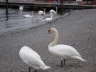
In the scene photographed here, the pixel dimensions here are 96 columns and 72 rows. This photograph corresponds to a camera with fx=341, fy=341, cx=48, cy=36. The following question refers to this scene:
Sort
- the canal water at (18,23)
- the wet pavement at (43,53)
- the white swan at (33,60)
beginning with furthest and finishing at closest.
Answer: the canal water at (18,23), the wet pavement at (43,53), the white swan at (33,60)

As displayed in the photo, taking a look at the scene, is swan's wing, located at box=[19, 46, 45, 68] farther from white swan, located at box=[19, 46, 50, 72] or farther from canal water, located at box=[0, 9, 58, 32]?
canal water, located at box=[0, 9, 58, 32]

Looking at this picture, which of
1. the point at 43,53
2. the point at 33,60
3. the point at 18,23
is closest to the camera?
the point at 33,60

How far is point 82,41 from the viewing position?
14.1m

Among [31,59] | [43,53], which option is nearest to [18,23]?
[43,53]

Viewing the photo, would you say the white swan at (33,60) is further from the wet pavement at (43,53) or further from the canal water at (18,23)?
the canal water at (18,23)

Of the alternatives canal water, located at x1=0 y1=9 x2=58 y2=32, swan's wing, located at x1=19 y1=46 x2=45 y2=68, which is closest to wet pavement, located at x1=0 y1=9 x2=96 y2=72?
swan's wing, located at x1=19 y1=46 x2=45 y2=68

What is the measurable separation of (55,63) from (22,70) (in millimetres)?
1230

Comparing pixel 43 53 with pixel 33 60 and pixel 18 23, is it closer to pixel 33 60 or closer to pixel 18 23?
pixel 33 60

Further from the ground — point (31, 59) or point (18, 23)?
point (31, 59)

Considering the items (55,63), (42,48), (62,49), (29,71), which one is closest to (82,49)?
(42,48)

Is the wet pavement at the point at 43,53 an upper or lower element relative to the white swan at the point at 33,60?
lower

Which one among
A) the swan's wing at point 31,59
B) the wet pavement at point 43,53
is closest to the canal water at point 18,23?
the wet pavement at point 43,53

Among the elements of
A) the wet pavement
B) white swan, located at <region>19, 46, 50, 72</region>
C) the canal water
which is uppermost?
white swan, located at <region>19, 46, 50, 72</region>

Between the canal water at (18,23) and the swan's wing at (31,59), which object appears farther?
the canal water at (18,23)
